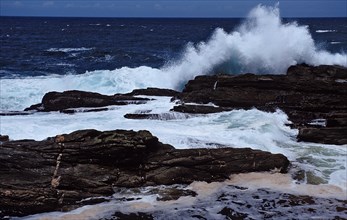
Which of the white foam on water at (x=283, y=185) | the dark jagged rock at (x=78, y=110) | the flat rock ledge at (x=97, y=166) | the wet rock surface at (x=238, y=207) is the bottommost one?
the wet rock surface at (x=238, y=207)

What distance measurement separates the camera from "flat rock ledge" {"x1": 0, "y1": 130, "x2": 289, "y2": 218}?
780 cm

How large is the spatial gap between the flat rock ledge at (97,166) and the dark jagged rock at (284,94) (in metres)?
4.07

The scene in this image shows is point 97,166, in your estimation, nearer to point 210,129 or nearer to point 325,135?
point 210,129

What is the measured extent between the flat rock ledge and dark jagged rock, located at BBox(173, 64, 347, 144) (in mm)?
4069

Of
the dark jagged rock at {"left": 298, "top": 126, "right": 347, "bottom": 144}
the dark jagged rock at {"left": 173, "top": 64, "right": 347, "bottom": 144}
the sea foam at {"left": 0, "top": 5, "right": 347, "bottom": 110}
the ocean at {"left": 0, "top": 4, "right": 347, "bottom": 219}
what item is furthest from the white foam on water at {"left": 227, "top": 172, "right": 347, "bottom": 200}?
the sea foam at {"left": 0, "top": 5, "right": 347, "bottom": 110}

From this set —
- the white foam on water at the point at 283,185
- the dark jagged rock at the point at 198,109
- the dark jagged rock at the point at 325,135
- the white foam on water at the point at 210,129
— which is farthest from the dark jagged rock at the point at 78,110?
the white foam on water at the point at 283,185

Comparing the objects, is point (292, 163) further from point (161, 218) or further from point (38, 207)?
point (38, 207)

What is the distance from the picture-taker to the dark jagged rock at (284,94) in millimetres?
13016

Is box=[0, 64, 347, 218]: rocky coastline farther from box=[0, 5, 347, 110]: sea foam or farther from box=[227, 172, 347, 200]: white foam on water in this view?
box=[0, 5, 347, 110]: sea foam

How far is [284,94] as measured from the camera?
1368cm

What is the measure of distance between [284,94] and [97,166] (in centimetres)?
706

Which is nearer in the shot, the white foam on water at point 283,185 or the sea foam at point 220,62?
the white foam on water at point 283,185

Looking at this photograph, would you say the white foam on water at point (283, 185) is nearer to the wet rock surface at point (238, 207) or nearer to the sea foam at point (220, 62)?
the wet rock surface at point (238, 207)

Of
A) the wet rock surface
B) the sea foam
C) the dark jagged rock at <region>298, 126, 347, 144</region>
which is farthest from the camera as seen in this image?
the sea foam
